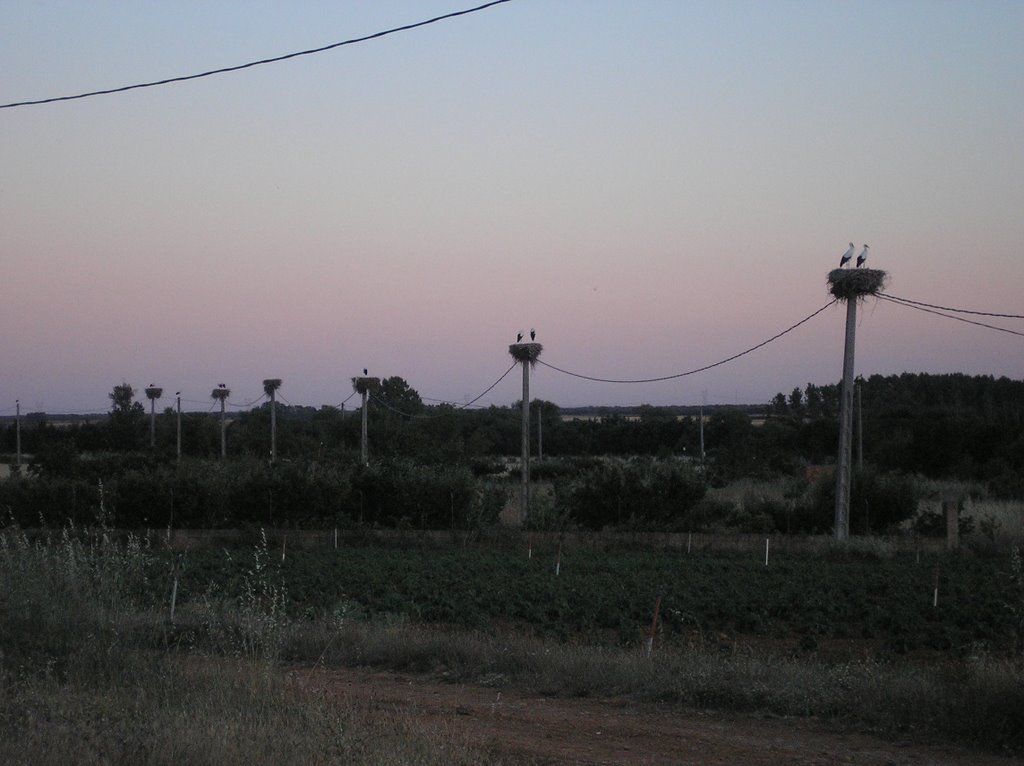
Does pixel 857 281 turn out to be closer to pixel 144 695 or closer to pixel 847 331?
pixel 847 331

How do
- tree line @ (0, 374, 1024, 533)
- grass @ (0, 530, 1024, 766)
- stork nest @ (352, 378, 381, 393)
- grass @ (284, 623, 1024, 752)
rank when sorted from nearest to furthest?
grass @ (0, 530, 1024, 766) → grass @ (284, 623, 1024, 752) → tree line @ (0, 374, 1024, 533) → stork nest @ (352, 378, 381, 393)

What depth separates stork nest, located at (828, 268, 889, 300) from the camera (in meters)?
25.0

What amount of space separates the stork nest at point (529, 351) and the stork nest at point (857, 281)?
10166mm

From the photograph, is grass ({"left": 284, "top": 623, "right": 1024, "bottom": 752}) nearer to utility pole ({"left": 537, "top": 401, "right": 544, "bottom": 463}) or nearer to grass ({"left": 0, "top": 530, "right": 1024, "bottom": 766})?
grass ({"left": 0, "top": 530, "right": 1024, "bottom": 766})

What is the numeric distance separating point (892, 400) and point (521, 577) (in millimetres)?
70623

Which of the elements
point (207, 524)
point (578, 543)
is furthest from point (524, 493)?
point (207, 524)

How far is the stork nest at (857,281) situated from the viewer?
2498 centimetres

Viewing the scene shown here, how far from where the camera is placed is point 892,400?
86062 mm

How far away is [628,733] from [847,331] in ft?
60.4

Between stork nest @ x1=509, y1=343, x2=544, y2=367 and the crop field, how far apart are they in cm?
771

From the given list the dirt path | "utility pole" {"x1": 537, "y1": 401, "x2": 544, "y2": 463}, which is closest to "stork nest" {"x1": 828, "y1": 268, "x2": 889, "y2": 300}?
the dirt path

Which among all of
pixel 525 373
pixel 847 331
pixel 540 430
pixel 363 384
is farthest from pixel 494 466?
pixel 847 331

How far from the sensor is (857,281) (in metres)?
25.0

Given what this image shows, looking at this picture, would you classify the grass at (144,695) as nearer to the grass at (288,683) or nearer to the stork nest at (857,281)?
the grass at (288,683)
